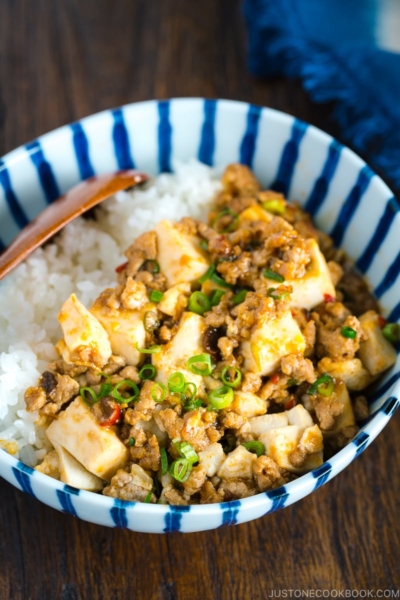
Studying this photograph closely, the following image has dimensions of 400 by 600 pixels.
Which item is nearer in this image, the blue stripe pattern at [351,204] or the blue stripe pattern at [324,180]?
the blue stripe pattern at [351,204]

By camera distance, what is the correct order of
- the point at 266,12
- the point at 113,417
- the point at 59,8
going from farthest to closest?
the point at 59,8 → the point at 266,12 → the point at 113,417

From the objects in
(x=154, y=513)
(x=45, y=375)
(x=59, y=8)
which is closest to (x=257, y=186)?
(x=45, y=375)

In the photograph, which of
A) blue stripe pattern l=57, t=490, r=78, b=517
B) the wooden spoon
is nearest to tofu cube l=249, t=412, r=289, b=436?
blue stripe pattern l=57, t=490, r=78, b=517

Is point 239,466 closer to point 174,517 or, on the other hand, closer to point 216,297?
point 174,517

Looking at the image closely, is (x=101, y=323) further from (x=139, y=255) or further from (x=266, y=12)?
(x=266, y=12)

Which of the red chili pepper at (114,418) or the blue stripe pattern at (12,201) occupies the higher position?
the blue stripe pattern at (12,201)

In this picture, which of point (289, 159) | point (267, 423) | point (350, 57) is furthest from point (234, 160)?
point (267, 423)

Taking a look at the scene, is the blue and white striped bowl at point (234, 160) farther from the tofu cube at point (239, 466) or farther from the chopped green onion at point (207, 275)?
the chopped green onion at point (207, 275)

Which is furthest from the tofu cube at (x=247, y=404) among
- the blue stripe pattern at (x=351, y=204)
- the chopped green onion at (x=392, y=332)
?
the blue stripe pattern at (x=351, y=204)
